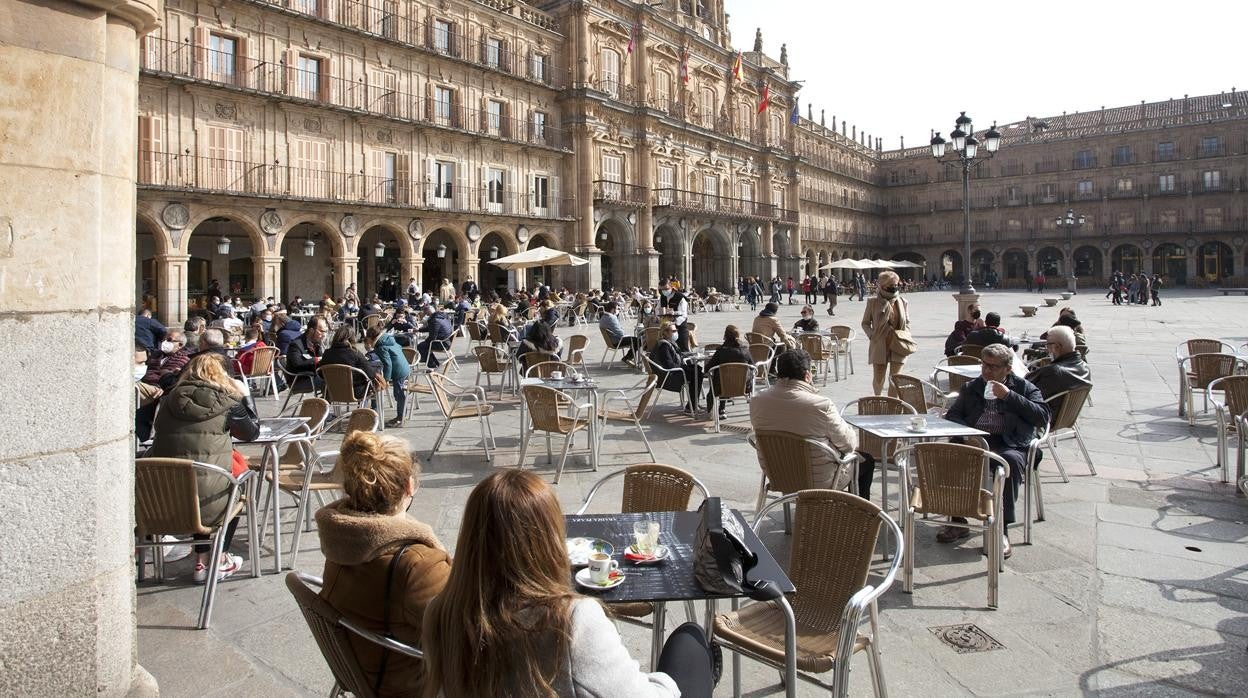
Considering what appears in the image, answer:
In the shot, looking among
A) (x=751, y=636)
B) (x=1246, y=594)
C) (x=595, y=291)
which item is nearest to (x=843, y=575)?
(x=751, y=636)

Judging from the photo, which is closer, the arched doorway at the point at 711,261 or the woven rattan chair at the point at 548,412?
the woven rattan chair at the point at 548,412

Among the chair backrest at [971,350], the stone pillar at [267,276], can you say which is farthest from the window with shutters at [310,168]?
the chair backrest at [971,350]

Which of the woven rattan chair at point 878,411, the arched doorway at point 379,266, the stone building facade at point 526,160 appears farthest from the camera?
the arched doorway at point 379,266

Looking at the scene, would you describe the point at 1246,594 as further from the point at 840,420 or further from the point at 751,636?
the point at 751,636

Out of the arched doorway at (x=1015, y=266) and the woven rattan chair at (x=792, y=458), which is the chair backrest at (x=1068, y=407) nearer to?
the woven rattan chair at (x=792, y=458)

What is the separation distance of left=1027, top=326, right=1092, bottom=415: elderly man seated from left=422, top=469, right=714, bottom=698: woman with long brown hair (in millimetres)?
4817

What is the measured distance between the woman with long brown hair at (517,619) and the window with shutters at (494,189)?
2527cm

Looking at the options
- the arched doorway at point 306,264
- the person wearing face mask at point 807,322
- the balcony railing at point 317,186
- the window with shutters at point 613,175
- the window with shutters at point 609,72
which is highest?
the window with shutters at point 609,72

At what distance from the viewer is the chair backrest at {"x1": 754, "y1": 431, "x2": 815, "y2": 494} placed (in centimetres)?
398

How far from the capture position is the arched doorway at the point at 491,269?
28.2 meters

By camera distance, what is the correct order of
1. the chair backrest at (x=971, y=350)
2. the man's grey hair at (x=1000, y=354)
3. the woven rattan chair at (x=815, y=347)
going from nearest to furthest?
1. the man's grey hair at (x=1000, y=354)
2. the chair backrest at (x=971, y=350)
3. the woven rattan chair at (x=815, y=347)

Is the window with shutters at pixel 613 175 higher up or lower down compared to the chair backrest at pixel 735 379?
higher up

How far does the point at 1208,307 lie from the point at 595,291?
2138cm

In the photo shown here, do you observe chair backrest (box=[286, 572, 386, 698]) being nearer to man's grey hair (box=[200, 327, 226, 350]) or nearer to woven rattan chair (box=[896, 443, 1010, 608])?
woven rattan chair (box=[896, 443, 1010, 608])
